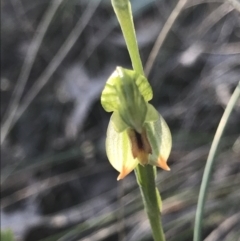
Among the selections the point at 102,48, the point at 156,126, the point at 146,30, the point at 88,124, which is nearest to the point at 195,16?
the point at 146,30

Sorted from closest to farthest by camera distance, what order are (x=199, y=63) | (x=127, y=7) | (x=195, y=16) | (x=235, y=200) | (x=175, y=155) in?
(x=127, y=7), (x=235, y=200), (x=175, y=155), (x=199, y=63), (x=195, y=16)

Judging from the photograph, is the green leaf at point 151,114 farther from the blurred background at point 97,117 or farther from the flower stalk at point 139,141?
the blurred background at point 97,117

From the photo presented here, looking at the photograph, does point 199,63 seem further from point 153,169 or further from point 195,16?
point 153,169

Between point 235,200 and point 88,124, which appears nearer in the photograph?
point 235,200

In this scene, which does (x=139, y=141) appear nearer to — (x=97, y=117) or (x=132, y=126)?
(x=132, y=126)

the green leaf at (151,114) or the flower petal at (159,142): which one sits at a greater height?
the green leaf at (151,114)

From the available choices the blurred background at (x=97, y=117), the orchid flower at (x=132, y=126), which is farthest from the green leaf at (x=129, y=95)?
the blurred background at (x=97, y=117)

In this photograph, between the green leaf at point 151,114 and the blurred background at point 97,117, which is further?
the blurred background at point 97,117
